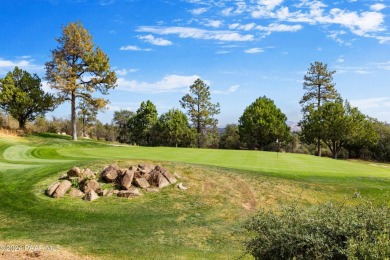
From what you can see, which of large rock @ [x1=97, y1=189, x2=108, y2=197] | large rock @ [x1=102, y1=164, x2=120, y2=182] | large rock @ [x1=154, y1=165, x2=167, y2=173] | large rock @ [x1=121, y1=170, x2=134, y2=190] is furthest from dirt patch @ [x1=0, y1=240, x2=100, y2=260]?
large rock @ [x1=154, y1=165, x2=167, y2=173]

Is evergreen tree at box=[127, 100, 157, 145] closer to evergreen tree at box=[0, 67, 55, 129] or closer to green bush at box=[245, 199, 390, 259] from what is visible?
evergreen tree at box=[0, 67, 55, 129]

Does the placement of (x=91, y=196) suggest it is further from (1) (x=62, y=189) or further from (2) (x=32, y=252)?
(2) (x=32, y=252)

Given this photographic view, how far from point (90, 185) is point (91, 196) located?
0.97 m

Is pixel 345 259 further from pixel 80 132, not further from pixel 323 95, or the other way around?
pixel 80 132

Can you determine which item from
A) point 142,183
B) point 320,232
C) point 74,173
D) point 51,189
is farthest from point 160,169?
point 320,232

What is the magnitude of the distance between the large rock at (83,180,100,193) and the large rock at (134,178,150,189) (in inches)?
72.2

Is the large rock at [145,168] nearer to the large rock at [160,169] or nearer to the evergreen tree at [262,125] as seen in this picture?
the large rock at [160,169]

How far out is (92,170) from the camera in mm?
17859

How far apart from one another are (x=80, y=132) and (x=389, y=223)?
2510 inches

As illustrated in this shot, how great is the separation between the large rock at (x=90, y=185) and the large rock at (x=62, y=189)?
73 centimetres

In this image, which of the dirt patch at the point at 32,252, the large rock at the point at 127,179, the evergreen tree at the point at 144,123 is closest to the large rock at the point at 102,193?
the large rock at the point at 127,179

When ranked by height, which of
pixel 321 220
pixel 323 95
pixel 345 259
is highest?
pixel 323 95

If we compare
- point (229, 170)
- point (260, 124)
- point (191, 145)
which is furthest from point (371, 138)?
point (229, 170)

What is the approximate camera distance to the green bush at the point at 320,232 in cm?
626
